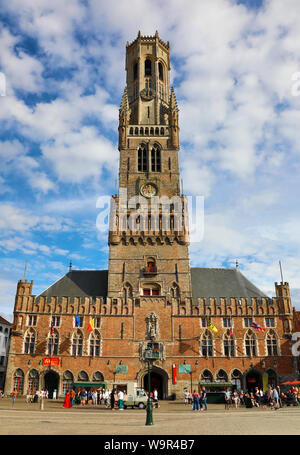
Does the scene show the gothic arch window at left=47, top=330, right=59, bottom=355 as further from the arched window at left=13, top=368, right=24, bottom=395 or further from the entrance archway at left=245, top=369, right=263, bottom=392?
the entrance archway at left=245, top=369, right=263, bottom=392

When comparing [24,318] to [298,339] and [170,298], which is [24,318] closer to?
[170,298]

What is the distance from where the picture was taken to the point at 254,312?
139ft

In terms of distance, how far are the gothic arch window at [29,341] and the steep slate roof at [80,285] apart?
4.92m

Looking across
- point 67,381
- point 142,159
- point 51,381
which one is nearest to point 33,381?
point 51,381

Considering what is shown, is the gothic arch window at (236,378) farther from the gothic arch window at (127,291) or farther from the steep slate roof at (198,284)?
the gothic arch window at (127,291)

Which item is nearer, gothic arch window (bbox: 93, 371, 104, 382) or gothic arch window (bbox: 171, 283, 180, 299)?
gothic arch window (bbox: 93, 371, 104, 382)

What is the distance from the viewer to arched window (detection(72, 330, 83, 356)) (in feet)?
133

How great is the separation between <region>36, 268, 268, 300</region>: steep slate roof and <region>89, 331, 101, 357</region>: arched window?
5217 millimetres

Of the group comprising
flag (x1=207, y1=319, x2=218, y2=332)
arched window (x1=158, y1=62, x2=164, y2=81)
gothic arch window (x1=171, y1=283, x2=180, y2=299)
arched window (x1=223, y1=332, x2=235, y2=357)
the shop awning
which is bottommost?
the shop awning

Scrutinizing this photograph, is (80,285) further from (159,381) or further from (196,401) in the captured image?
(196,401)

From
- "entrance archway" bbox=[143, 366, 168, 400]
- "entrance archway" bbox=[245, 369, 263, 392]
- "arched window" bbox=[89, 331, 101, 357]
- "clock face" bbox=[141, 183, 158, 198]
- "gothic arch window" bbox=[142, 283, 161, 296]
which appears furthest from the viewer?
"clock face" bbox=[141, 183, 158, 198]

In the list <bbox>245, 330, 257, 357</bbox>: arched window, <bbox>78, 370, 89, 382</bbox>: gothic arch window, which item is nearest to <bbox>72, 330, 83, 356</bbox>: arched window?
<bbox>78, 370, 89, 382</bbox>: gothic arch window
